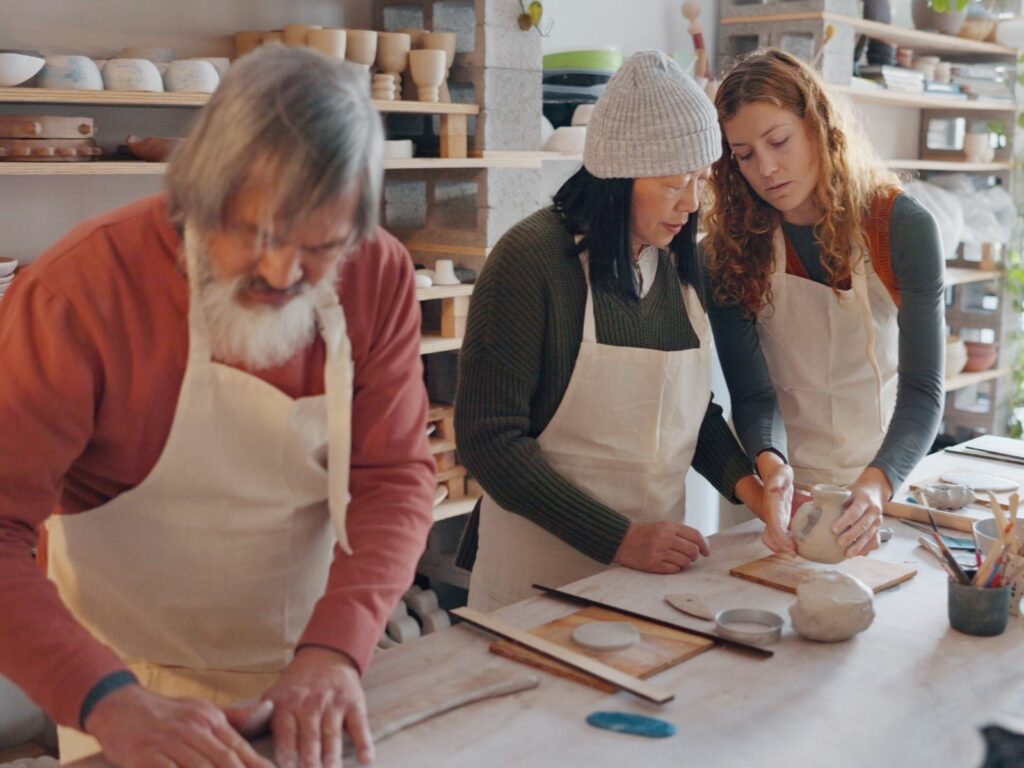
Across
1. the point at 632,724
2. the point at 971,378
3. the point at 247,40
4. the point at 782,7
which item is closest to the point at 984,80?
the point at 971,378

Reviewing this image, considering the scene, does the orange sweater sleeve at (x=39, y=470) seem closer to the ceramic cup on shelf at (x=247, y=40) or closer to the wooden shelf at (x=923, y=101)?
the ceramic cup on shelf at (x=247, y=40)

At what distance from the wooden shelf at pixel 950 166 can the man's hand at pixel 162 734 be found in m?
4.08

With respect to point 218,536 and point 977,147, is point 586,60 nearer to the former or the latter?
point 977,147

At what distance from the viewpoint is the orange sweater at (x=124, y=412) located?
1.32m

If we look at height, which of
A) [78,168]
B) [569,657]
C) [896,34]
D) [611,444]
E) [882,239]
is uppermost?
[896,34]

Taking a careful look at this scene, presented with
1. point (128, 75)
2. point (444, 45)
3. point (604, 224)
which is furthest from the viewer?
point (444, 45)

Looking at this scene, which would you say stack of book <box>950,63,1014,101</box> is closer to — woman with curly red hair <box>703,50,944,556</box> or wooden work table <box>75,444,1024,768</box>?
woman with curly red hair <box>703,50,944,556</box>

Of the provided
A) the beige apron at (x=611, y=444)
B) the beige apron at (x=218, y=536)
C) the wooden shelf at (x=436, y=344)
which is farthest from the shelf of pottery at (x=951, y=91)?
the beige apron at (x=218, y=536)

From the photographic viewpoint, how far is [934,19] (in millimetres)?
5043

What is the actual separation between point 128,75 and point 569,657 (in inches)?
69.8

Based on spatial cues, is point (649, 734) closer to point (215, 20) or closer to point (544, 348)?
point (544, 348)

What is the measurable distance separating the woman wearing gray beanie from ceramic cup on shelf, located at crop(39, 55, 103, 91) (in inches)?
44.9

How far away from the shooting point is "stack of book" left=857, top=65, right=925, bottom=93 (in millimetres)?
4773

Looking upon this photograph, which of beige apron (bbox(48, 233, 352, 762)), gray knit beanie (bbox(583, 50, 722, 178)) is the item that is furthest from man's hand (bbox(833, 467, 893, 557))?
beige apron (bbox(48, 233, 352, 762))
